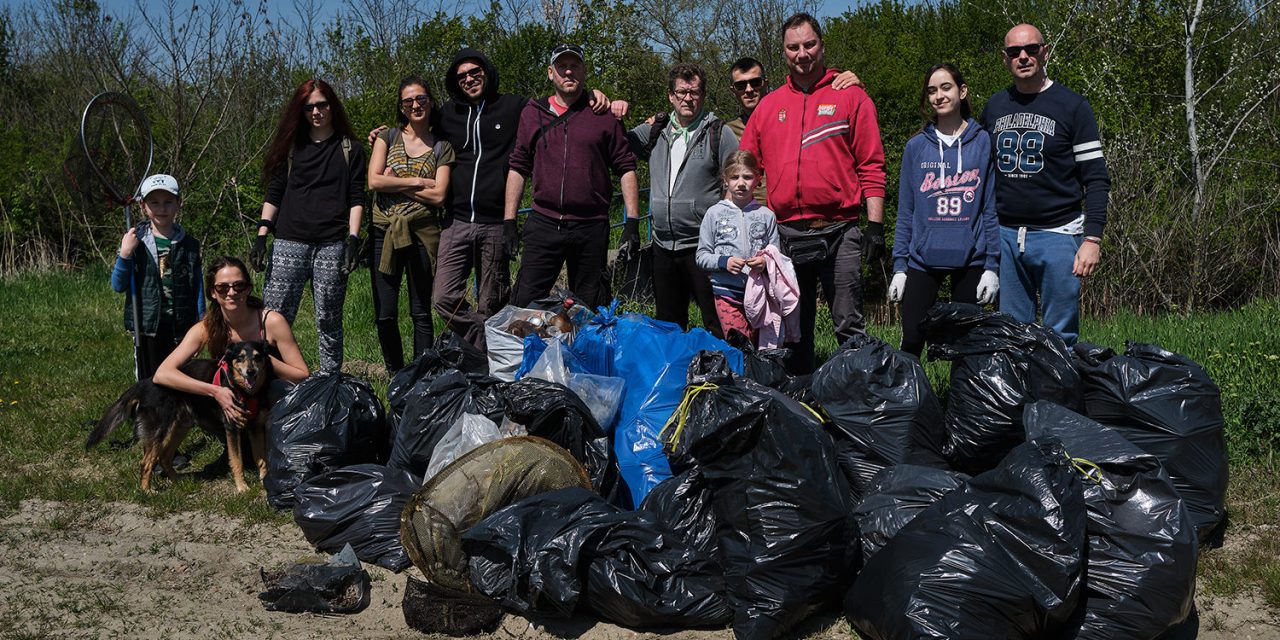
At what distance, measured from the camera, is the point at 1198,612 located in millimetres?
3834

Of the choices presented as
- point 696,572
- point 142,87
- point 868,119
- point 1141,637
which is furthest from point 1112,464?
point 142,87

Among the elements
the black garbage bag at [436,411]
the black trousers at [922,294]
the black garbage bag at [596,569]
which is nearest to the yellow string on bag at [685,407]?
the black garbage bag at [596,569]

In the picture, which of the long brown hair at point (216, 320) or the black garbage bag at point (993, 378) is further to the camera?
the long brown hair at point (216, 320)

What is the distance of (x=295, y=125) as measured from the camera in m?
6.10

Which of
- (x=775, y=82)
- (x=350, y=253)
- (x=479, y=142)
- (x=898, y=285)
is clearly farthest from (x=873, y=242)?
(x=775, y=82)

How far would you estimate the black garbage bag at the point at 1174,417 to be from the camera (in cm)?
423

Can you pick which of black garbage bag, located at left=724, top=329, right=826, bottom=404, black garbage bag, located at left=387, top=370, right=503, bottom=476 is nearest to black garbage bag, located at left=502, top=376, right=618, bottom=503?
black garbage bag, located at left=387, top=370, right=503, bottom=476

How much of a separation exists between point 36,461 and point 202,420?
1.33m

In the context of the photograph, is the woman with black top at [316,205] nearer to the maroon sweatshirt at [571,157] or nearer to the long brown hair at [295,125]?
the long brown hair at [295,125]

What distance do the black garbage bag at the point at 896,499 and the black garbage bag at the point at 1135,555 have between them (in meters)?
0.52

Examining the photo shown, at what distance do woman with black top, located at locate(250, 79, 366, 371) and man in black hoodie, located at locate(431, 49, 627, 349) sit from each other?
58 centimetres

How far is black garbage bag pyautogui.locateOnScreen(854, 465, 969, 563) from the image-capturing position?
12.9 ft

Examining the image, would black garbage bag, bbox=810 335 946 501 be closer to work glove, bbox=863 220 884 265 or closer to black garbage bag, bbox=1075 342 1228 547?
black garbage bag, bbox=1075 342 1228 547

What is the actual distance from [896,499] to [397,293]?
3.37 m
